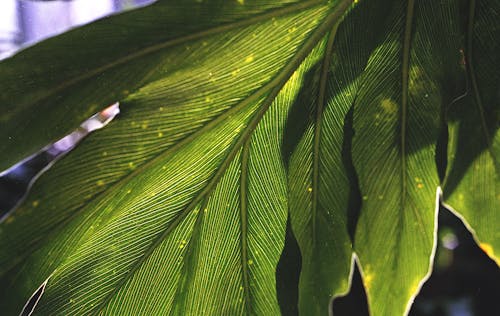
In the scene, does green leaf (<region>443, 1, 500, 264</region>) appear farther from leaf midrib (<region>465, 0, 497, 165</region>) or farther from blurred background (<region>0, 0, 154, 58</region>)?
blurred background (<region>0, 0, 154, 58</region>)

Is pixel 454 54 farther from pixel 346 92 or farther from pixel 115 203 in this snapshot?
pixel 115 203

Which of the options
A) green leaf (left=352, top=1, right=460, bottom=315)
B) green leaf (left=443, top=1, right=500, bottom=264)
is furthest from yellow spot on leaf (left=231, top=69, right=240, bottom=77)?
green leaf (left=443, top=1, right=500, bottom=264)

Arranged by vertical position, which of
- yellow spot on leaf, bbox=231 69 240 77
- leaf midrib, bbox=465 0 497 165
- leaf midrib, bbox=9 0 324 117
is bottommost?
leaf midrib, bbox=465 0 497 165

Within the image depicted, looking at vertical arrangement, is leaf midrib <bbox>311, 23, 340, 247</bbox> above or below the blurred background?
below

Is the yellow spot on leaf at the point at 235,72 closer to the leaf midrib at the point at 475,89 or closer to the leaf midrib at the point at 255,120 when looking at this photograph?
the leaf midrib at the point at 255,120

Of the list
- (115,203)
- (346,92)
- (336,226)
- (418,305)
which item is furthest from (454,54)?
(418,305)

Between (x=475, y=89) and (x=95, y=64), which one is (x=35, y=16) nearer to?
(x=95, y=64)
